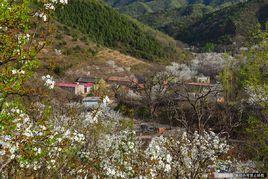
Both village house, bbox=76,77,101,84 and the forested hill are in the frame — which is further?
the forested hill

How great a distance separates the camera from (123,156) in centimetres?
1227

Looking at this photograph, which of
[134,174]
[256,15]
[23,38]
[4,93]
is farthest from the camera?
[256,15]

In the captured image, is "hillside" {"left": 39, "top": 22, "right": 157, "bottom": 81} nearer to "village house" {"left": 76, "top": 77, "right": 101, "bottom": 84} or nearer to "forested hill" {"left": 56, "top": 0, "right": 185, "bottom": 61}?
"village house" {"left": 76, "top": 77, "right": 101, "bottom": 84}

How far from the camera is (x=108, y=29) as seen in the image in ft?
438

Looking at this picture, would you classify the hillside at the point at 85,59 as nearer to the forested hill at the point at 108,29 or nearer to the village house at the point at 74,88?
the forested hill at the point at 108,29

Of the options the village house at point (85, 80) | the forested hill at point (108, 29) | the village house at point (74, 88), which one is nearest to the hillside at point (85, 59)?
the village house at point (85, 80)

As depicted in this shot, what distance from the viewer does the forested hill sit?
127 m

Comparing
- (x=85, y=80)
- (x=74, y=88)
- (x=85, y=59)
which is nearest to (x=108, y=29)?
(x=85, y=59)

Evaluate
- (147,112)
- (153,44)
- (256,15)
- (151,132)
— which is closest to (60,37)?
(153,44)

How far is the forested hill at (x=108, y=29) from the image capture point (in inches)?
4985

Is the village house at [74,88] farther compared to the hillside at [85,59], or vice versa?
the hillside at [85,59]

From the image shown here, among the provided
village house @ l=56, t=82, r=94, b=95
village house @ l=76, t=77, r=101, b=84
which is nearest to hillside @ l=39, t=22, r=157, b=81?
village house @ l=76, t=77, r=101, b=84

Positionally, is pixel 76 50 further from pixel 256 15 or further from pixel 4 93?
pixel 256 15

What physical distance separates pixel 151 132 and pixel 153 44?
101033 millimetres
